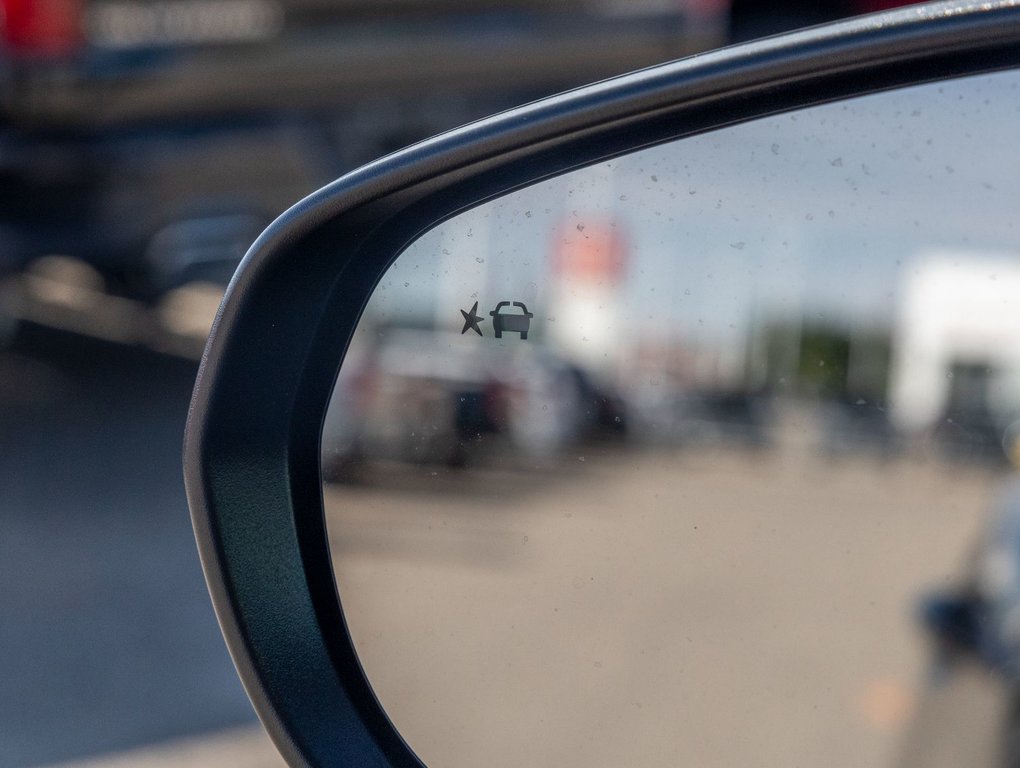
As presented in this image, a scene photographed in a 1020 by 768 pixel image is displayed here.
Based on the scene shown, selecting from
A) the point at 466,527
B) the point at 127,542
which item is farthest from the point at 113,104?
the point at 466,527

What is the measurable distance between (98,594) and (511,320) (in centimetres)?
472

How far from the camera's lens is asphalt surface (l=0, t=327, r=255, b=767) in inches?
157

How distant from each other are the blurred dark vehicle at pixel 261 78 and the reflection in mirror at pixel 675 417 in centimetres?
372

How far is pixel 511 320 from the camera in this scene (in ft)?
3.62

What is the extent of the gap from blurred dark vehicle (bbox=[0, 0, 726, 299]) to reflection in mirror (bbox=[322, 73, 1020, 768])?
12.2 ft

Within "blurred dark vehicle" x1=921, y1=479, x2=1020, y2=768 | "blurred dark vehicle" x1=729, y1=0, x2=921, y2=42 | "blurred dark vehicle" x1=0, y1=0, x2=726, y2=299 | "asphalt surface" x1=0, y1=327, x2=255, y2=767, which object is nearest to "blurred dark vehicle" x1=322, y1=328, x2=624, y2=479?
"blurred dark vehicle" x1=921, y1=479, x2=1020, y2=768

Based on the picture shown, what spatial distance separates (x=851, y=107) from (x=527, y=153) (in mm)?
290

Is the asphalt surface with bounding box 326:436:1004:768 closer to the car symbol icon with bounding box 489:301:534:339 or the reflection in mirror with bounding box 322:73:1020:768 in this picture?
the reflection in mirror with bounding box 322:73:1020:768

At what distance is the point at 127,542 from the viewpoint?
619cm

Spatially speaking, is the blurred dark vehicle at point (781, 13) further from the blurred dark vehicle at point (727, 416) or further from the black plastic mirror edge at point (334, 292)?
the black plastic mirror edge at point (334, 292)

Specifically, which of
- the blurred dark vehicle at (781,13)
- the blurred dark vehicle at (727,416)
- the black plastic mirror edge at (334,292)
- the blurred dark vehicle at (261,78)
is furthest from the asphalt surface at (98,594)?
the blurred dark vehicle at (781,13)

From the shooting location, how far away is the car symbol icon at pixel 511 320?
1.10 metres

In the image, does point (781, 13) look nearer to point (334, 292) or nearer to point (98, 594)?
point (98, 594)

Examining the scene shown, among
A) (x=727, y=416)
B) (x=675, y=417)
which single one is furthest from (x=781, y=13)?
(x=675, y=417)
